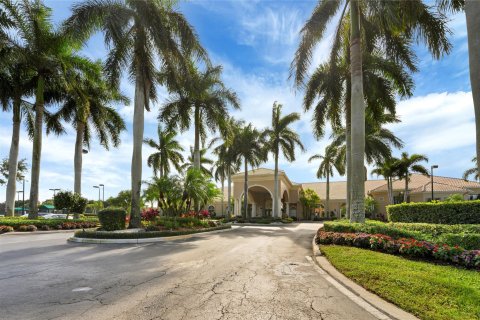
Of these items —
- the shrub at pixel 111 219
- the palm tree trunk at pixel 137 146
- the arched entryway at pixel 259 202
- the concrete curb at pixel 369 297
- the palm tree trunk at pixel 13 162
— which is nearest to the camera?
the concrete curb at pixel 369 297

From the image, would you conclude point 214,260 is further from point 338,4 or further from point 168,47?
point 338,4

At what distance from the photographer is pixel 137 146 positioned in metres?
17.0

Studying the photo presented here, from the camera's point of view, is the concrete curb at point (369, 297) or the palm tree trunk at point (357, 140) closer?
the concrete curb at point (369, 297)

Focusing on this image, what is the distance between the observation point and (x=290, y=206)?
176 feet

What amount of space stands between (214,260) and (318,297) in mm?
4285

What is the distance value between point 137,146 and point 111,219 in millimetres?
4166

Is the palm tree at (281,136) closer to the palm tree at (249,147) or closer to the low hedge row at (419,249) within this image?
the palm tree at (249,147)

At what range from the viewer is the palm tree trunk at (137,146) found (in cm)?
1651

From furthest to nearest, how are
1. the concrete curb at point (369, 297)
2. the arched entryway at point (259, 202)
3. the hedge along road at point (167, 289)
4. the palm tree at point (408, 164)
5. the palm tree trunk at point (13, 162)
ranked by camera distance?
1. the arched entryway at point (259, 202)
2. the palm tree at point (408, 164)
3. the palm tree trunk at point (13, 162)
4. the hedge along road at point (167, 289)
5. the concrete curb at point (369, 297)

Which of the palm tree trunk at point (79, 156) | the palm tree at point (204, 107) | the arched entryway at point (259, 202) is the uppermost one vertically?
the palm tree at point (204, 107)

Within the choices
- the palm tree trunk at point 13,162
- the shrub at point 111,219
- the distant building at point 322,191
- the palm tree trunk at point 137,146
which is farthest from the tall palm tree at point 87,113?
the distant building at point 322,191

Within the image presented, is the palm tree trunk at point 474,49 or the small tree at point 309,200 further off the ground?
the palm tree trunk at point 474,49

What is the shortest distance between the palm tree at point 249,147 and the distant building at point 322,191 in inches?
270

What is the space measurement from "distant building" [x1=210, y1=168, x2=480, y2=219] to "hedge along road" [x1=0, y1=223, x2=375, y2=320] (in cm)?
3176
